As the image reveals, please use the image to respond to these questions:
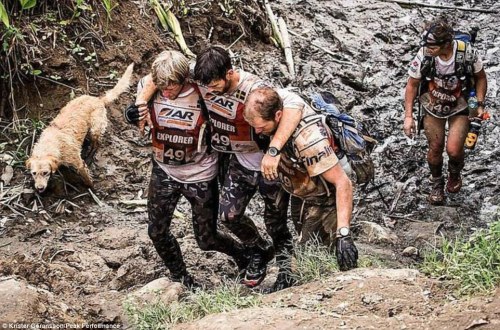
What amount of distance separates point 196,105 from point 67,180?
3.60 metres

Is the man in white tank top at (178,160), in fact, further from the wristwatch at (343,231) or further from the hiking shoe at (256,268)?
the wristwatch at (343,231)

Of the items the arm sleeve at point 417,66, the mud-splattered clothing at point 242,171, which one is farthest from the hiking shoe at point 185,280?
the arm sleeve at point 417,66

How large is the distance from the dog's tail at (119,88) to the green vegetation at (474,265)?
16.8ft

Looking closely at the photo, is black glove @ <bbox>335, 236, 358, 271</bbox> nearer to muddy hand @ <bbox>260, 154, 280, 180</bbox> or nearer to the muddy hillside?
the muddy hillside

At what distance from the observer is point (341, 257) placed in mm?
5023

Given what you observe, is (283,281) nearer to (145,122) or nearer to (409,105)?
(145,122)

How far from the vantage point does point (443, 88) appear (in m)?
7.46

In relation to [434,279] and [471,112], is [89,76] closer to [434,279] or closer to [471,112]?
[471,112]

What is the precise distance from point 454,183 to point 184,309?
170 inches

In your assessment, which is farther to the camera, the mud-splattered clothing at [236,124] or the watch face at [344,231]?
the mud-splattered clothing at [236,124]

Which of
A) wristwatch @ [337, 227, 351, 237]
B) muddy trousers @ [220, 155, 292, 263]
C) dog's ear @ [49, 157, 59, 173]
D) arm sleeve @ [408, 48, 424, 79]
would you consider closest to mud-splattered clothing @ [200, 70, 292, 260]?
muddy trousers @ [220, 155, 292, 263]

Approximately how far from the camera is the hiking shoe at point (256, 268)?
245 inches

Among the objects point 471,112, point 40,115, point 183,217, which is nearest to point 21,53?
point 40,115

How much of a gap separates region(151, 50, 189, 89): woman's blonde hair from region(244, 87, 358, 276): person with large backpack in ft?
1.71
